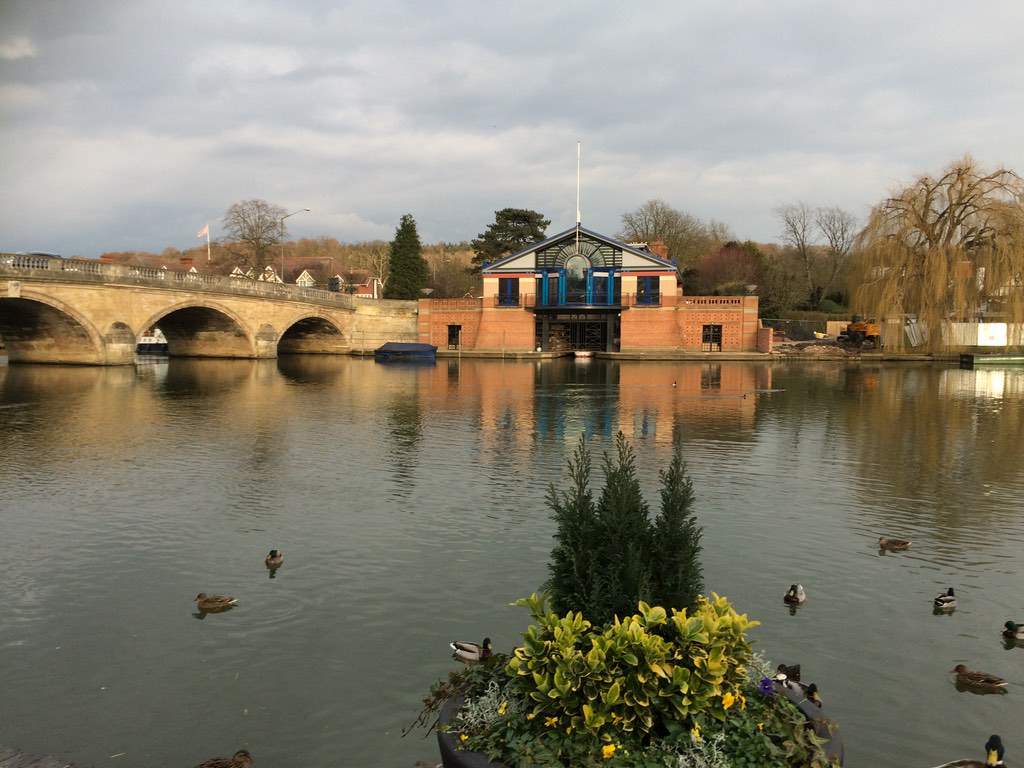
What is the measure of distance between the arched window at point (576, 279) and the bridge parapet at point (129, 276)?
22.4 metres

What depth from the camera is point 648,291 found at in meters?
65.9

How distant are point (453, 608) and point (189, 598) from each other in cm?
332

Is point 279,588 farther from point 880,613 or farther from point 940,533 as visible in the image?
point 940,533

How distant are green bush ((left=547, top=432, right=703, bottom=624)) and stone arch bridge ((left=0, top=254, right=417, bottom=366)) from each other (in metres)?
45.7

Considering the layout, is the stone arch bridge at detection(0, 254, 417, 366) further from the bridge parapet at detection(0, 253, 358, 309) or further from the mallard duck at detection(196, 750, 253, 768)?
the mallard duck at detection(196, 750, 253, 768)

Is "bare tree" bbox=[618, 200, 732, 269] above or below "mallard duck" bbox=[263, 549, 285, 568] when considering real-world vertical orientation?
above

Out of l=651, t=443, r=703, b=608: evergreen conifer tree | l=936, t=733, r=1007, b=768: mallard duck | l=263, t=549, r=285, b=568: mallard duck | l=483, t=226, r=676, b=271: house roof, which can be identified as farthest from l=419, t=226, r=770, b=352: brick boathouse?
l=651, t=443, r=703, b=608: evergreen conifer tree

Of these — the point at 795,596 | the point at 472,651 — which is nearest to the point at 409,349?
the point at 795,596

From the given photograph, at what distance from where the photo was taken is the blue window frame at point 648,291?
65.8 meters

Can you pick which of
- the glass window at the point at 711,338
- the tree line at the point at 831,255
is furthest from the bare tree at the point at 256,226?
the glass window at the point at 711,338

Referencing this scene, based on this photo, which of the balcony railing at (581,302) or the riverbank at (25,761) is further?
the balcony railing at (581,302)

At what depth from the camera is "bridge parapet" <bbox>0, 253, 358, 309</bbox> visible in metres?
42.4

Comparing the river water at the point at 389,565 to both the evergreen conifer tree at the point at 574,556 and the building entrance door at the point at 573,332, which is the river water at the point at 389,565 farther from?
the building entrance door at the point at 573,332

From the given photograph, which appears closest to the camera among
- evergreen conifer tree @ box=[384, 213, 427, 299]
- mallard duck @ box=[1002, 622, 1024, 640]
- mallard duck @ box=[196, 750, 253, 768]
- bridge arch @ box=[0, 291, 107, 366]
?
A: mallard duck @ box=[196, 750, 253, 768]
